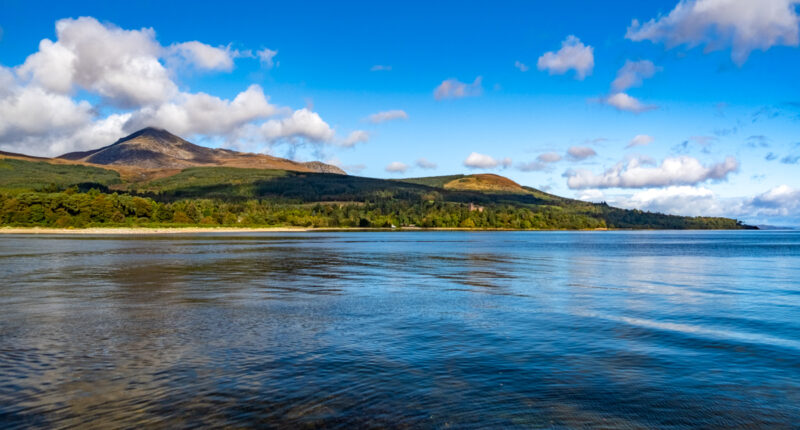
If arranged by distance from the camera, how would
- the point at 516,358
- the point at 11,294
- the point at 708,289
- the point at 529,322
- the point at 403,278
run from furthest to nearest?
the point at 403,278, the point at 708,289, the point at 11,294, the point at 529,322, the point at 516,358

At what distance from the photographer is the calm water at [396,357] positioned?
11516 mm

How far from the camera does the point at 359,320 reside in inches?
886

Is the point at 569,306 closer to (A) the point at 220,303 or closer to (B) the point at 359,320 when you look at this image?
(B) the point at 359,320

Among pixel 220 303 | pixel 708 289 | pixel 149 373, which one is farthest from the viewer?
pixel 708 289

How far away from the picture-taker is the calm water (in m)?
11.5

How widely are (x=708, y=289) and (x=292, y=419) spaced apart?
3261 cm

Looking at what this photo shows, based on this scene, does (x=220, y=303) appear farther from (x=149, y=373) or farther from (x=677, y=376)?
(x=677, y=376)

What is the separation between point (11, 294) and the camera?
29188 mm

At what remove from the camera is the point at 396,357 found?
53.0 feet

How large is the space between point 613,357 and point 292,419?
10300 mm

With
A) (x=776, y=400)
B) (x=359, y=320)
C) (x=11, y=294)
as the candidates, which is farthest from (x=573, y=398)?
(x=11, y=294)

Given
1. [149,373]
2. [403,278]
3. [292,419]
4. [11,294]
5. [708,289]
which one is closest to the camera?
[292,419]

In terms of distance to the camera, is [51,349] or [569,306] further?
[569,306]

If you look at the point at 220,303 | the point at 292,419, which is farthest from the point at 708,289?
the point at 292,419
